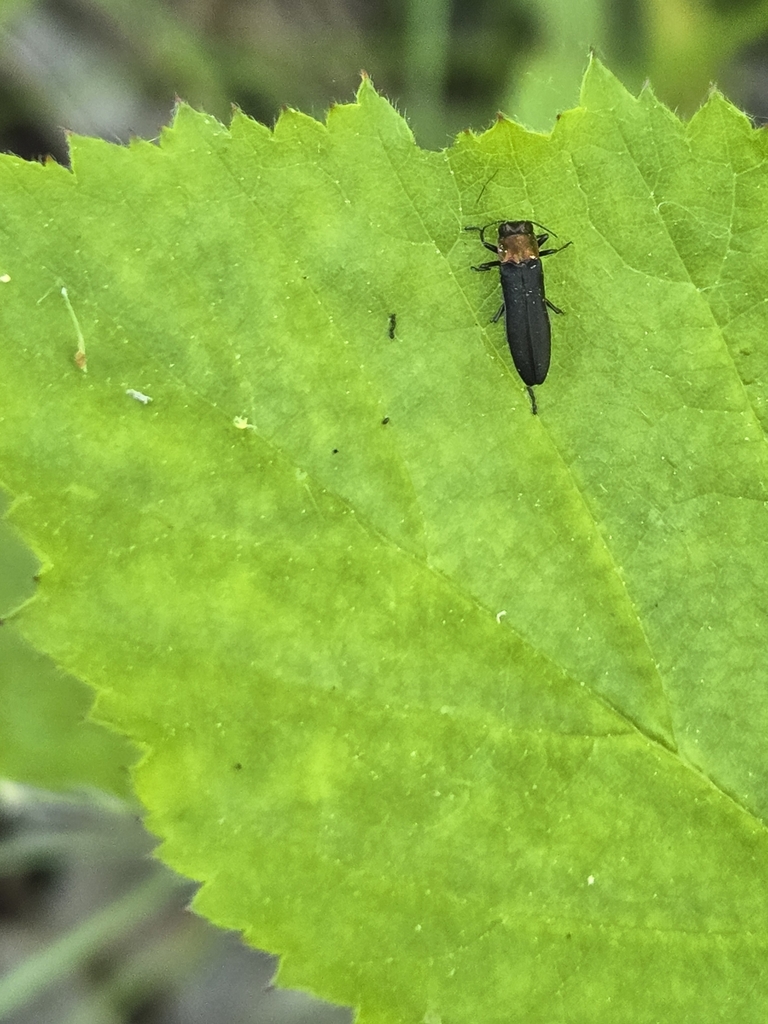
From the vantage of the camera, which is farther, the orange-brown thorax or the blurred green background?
the blurred green background

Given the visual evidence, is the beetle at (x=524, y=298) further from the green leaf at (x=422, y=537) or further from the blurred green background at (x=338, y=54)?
the blurred green background at (x=338, y=54)

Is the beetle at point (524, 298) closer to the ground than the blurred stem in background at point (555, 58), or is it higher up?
closer to the ground

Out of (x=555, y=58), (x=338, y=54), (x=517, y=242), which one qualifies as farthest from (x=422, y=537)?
(x=338, y=54)

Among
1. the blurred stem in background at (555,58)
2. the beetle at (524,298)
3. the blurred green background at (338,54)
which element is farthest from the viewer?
the blurred green background at (338,54)

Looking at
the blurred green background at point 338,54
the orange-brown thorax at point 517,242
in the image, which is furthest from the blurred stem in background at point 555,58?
the orange-brown thorax at point 517,242

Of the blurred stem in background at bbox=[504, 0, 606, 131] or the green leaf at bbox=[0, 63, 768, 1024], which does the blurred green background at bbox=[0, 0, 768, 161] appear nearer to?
the blurred stem in background at bbox=[504, 0, 606, 131]

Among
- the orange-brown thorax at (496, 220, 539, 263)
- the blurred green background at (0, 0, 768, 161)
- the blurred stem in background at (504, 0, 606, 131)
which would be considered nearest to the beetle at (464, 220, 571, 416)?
the orange-brown thorax at (496, 220, 539, 263)
